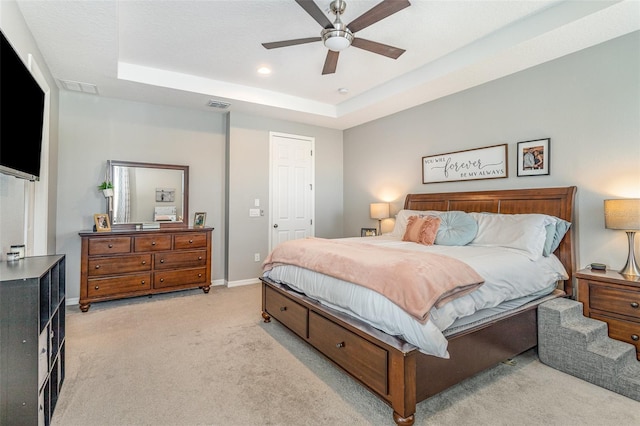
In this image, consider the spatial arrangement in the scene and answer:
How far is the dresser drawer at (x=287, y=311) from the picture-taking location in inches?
105

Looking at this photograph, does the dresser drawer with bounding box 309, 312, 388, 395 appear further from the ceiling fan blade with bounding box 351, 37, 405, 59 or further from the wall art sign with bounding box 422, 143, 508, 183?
the wall art sign with bounding box 422, 143, 508, 183

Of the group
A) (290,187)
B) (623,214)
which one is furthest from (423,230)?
(290,187)

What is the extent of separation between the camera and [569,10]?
249 centimetres

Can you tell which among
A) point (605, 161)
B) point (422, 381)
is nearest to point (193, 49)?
point (422, 381)

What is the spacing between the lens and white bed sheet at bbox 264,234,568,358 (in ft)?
5.73

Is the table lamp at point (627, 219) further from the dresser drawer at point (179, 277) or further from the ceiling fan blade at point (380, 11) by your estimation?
the dresser drawer at point (179, 277)

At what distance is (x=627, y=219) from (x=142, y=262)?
4.82m

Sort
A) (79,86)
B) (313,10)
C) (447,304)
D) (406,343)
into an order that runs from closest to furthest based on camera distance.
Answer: (406,343)
(447,304)
(313,10)
(79,86)

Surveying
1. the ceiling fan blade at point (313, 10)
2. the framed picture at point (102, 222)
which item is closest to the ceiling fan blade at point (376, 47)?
the ceiling fan blade at point (313, 10)

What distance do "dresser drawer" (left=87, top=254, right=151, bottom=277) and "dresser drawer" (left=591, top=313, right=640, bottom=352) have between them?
4.64 meters

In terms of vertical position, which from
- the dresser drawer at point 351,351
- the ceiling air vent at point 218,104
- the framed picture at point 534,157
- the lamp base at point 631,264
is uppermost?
the ceiling air vent at point 218,104

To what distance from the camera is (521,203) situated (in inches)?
129

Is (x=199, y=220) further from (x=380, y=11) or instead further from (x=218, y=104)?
(x=380, y=11)

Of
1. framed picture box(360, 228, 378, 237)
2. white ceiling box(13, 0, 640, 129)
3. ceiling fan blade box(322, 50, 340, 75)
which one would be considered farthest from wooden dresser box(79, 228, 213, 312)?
ceiling fan blade box(322, 50, 340, 75)
